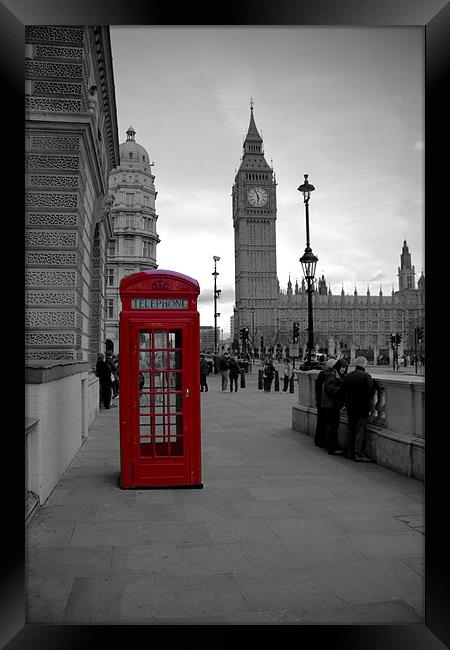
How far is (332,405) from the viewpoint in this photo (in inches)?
383

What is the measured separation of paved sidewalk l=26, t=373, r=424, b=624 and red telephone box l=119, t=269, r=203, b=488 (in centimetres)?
28

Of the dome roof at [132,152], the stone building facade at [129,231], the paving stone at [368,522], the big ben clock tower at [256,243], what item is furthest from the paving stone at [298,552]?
the big ben clock tower at [256,243]

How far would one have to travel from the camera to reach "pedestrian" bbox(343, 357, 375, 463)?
8.91 metres

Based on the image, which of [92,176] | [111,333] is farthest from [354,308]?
[92,176]

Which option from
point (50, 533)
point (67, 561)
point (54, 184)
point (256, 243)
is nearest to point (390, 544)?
point (67, 561)

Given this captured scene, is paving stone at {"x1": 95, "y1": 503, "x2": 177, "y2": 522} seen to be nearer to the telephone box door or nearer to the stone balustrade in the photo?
the telephone box door

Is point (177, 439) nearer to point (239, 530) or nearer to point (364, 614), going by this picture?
point (239, 530)

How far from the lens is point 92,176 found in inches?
456
